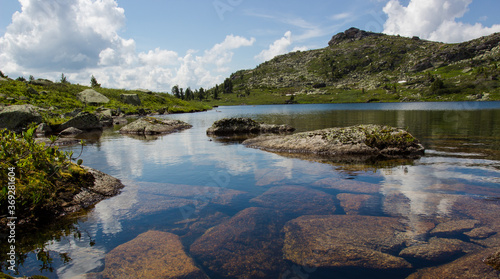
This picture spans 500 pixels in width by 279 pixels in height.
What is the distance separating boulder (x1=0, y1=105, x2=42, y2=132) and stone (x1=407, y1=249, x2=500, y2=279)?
39.8m

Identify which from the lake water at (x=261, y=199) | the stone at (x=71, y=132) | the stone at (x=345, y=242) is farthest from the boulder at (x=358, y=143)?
the stone at (x=71, y=132)

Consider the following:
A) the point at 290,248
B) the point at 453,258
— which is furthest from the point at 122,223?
the point at 453,258

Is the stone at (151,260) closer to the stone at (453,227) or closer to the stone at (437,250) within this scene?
the stone at (437,250)

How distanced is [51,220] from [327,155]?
15.5 m

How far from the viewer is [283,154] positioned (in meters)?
19.0

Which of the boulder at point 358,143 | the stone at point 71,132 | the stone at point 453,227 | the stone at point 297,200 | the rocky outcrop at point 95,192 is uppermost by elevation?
the stone at point 71,132

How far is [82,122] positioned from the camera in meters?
37.5

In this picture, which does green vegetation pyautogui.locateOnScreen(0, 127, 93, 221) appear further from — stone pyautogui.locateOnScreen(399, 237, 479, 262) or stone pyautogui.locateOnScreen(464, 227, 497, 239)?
stone pyautogui.locateOnScreen(464, 227, 497, 239)

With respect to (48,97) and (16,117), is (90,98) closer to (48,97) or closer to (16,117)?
(48,97)

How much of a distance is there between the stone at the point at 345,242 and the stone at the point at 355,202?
23.2 inches

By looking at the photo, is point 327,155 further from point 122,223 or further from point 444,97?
point 444,97

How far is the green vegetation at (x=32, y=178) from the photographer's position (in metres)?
8.01

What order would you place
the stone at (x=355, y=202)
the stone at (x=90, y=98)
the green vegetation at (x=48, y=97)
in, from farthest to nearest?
the stone at (x=90, y=98)
the green vegetation at (x=48, y=97)
the stone at (x=355, y=202)

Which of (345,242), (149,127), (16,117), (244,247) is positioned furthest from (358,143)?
(16,117)
